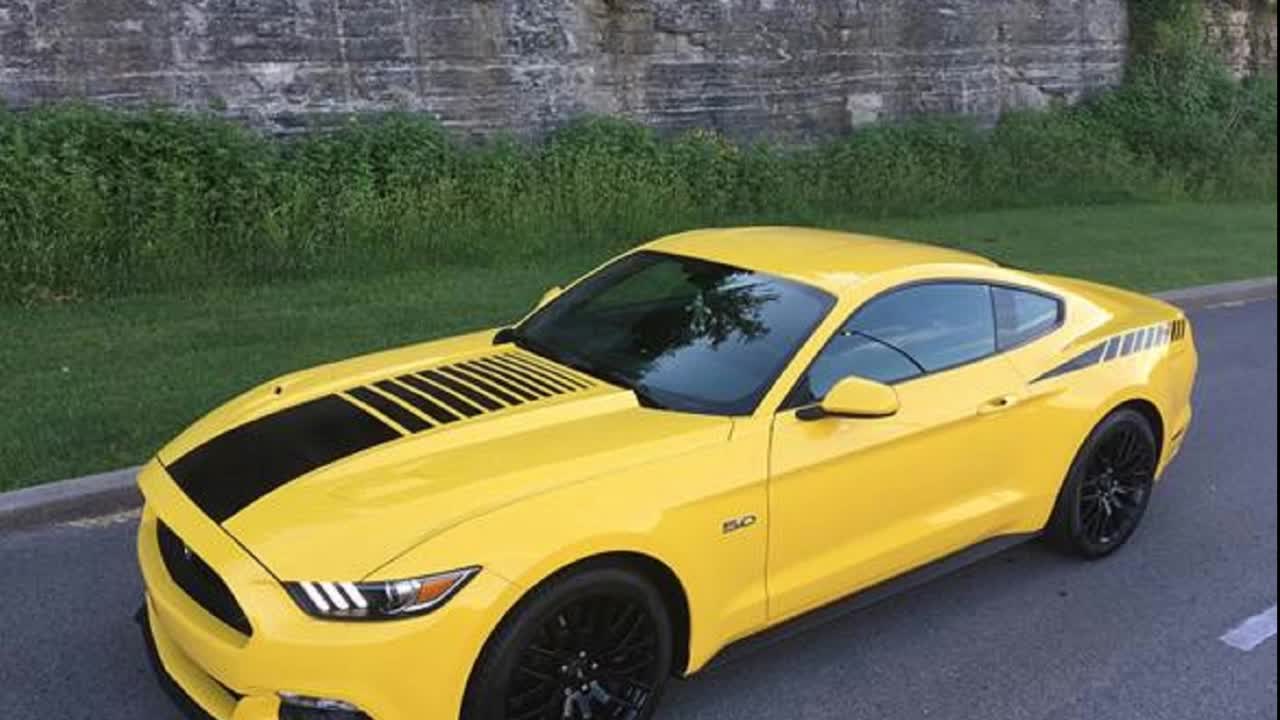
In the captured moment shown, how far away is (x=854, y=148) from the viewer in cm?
1409

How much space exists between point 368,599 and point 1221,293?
10.2 meters

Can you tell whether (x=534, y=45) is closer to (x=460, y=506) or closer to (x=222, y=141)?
(x=222, y=141)

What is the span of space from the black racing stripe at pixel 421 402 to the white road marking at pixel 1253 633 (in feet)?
9.87

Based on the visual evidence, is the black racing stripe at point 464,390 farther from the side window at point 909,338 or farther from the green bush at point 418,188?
the green bush at point 418,188

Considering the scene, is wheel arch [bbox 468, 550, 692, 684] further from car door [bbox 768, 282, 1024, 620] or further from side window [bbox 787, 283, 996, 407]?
side window [bbox 787, 283, 996, 407]

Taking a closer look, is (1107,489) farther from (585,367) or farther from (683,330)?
(585,367)

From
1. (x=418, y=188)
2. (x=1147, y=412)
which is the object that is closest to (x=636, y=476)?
(x=1147, y=412)

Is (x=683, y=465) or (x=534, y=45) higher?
(x=534, y=45)

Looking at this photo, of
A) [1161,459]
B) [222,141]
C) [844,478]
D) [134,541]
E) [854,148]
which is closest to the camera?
[844,478]

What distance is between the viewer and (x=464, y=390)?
12.8ft

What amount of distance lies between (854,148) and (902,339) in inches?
406

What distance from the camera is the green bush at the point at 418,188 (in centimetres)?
848

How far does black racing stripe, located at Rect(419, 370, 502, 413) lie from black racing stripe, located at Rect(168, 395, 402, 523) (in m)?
0.33

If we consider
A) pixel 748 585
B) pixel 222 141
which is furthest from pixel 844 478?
pixel 222 141
